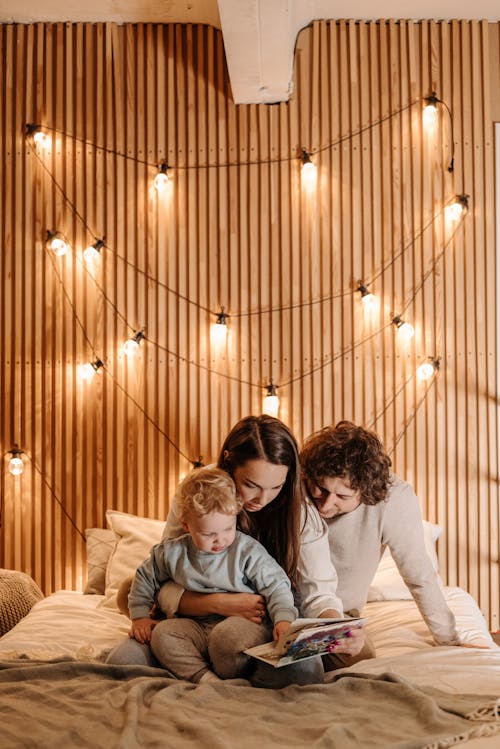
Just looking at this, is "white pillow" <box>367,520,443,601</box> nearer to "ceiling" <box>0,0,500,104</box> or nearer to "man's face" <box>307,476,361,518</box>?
"man's face" <box>307,476,361,518</box>

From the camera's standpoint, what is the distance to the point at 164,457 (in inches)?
152

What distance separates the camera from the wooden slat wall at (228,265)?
384 centimetres

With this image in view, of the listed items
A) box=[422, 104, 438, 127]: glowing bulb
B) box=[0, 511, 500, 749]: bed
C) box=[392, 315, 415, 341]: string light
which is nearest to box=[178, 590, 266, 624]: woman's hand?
box=[0, 511, 500, 749]: bed

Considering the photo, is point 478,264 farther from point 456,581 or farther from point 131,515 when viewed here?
point 131,515

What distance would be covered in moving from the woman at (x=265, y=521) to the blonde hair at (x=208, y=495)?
9cm

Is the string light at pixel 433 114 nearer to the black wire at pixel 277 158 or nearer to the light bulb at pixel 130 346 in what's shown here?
the black wire at pixel 277 158

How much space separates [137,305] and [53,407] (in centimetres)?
66

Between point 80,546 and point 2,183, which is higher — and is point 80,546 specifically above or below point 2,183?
below

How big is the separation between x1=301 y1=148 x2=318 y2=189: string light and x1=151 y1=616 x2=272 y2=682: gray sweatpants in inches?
92.0

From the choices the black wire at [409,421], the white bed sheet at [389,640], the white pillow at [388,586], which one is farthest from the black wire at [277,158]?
the white bed sheet at [389,640]

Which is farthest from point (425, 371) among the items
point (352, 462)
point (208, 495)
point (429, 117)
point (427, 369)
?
point (208, 495)

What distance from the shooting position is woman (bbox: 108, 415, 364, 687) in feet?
7.56

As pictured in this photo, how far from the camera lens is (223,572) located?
2365 mm

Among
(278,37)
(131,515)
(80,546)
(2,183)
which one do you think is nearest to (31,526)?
(80,546)
